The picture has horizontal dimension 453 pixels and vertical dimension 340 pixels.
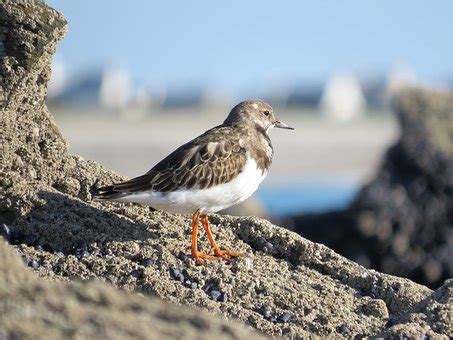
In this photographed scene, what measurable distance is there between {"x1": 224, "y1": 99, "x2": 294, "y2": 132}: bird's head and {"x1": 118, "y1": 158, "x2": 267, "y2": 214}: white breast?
1.73 feet

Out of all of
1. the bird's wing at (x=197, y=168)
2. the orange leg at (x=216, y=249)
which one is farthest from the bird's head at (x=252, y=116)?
the orange leg at (x=216, y=249)

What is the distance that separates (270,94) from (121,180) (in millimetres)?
69864

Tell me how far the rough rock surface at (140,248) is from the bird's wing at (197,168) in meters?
0.27

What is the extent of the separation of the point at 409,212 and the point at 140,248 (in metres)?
6.31

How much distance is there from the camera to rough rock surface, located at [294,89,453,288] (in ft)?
37.7

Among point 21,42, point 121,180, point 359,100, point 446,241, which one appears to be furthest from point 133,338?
A: point 359,100

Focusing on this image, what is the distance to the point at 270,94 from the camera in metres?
76.6

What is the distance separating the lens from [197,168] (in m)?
6.70

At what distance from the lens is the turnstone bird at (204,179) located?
6445mm

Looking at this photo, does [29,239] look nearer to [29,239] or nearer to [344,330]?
[29,239]

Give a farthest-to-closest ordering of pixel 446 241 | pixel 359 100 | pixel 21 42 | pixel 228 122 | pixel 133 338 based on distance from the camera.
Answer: pixel 359 100 < pixel 446 241 < pixel 228 122 < pixel 21 42 < pixel 133 338

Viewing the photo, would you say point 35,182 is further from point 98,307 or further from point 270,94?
point 270,94

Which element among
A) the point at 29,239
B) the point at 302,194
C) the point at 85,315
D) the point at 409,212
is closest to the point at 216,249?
the point at 29,239

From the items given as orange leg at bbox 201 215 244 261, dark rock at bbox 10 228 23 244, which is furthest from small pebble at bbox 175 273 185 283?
dark rock at bbox 10 228 23 244
